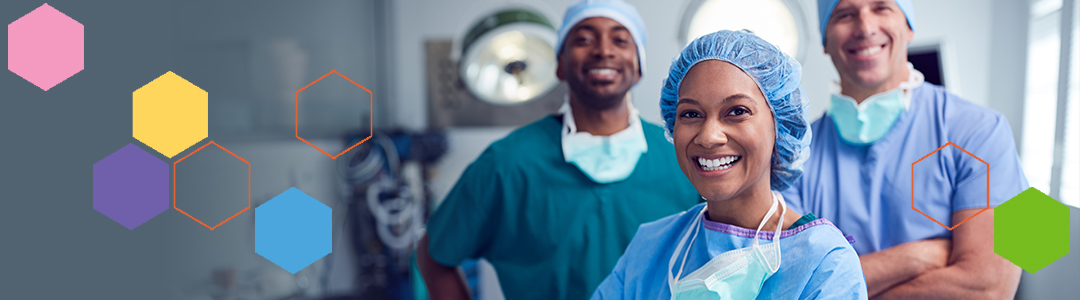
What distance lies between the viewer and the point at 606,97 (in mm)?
1432

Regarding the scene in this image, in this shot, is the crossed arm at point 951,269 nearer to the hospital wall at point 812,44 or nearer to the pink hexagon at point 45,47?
the hospital wall at point 812,44

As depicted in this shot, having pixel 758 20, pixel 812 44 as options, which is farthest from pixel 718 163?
pixel 812 44

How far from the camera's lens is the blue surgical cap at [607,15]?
1485 millimetres

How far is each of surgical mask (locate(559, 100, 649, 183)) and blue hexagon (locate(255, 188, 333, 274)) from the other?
2.79 ft

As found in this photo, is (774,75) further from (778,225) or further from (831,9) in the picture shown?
(831,9)

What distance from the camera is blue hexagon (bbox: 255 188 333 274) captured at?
169cm

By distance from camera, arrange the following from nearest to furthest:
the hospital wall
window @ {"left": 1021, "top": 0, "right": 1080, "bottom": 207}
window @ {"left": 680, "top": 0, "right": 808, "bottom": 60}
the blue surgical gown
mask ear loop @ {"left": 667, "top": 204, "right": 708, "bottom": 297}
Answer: the blue surgical gown → mask ear loop @ {"left": 667, "top": 204, "right": 708, "bottom": 297} → window @ {"left": 1021, "top": 0, "right": 1080, "bottom": 207} → window @ {"left": 680, "top": 0, "right": 808, "bottom": 60} → the hospital wall

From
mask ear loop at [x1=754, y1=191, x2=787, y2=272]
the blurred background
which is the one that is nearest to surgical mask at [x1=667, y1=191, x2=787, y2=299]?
mask ear loop at [x1=754, y1=191, x2=787, y2=272]

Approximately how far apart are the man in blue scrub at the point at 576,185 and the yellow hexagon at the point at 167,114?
698 mm

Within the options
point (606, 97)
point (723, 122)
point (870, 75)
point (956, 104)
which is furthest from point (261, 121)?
point (956, 104)

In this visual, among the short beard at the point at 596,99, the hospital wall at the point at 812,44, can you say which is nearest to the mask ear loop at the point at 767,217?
the short beard at the point at 596,99

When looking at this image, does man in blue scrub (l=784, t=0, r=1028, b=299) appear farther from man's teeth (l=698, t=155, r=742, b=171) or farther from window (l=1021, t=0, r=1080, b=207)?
window (l=1021, t=0, r=1080, b=207)

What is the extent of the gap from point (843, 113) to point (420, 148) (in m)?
2.35

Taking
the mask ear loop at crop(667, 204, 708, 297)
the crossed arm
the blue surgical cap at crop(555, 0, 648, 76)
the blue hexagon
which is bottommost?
the blue hexagon
